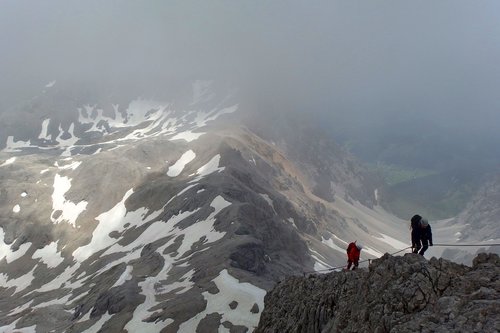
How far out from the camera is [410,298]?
87.7ft

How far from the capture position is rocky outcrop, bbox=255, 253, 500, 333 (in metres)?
23.5

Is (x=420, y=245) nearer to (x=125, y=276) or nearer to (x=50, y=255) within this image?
(x=125, y=276)

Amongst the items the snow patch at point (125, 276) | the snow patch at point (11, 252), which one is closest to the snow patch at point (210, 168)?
the snow patch at point (11, 252)

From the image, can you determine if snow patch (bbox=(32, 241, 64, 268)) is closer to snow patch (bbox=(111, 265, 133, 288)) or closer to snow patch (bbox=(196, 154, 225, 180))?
snow patch (bbox=(196, 154, 225, 180))

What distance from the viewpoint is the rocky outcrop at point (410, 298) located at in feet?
77.0

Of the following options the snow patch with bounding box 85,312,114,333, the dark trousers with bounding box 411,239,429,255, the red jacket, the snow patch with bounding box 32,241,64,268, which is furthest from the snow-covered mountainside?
the dark trousers with bounding box 411,239,429,255

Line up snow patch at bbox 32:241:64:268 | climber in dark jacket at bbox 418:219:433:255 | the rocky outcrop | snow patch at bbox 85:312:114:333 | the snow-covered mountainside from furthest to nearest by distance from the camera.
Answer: snow patch at bbox 32:241:64:268
snow patch at bbox 85:312:114:333
the snow-covered mountainside
climber in dark jacket at bbox 418:219:433:255
the rocky outcrop

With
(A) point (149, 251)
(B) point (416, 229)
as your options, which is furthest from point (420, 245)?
(A) point (149, 251)

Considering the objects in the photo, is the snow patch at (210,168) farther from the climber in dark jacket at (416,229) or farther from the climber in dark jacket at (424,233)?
the climber in dark jacket at (424,233)

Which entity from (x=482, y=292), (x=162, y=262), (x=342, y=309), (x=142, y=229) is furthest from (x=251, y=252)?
(x=482, y=292)

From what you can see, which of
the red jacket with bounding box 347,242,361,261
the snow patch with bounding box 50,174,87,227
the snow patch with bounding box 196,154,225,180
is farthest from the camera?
the snow patch with bounding box 50,174,87,227

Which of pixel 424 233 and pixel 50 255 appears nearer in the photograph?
pixel 424 233

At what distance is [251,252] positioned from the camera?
319 feet

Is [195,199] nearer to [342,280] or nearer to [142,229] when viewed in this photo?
[142,229]
